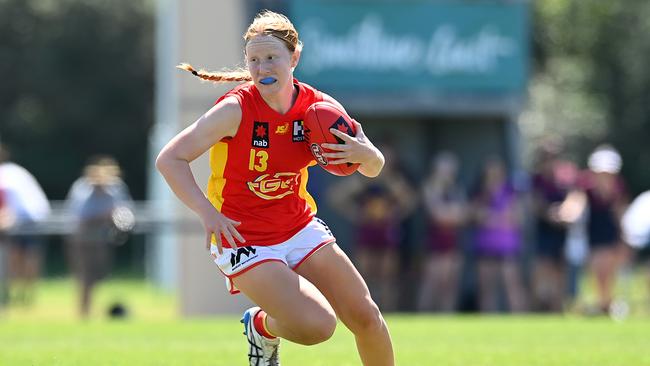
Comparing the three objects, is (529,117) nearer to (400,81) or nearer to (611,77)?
(611,77)

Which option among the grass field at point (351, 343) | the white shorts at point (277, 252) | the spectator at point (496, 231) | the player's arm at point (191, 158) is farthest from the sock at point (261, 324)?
the spectator at point (496, 231)

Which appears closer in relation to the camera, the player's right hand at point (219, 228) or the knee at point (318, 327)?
the player's right hand at point (219, 228)

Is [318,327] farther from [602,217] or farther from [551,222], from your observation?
[551,222]

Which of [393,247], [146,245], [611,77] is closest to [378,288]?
[393,247]

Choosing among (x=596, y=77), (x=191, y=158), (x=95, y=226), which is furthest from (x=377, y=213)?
(x=596, y=77)

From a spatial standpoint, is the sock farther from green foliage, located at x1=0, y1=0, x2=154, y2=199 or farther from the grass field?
green foliage, located at x1=0, y1=0, x2=154, y2=199

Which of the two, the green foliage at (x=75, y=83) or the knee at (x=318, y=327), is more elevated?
the green foliage at (x=75, y=83)

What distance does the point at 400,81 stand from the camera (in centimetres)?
1588

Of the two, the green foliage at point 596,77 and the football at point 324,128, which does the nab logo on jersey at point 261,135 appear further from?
the green foliage at point 596,77

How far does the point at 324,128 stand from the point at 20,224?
10.3 m

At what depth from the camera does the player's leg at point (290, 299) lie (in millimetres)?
5973

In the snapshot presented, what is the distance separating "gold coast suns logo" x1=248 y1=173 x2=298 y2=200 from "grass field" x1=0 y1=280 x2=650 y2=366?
217 centimetres

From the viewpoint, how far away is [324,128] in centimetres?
597

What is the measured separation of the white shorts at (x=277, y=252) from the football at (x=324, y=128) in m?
0.35
